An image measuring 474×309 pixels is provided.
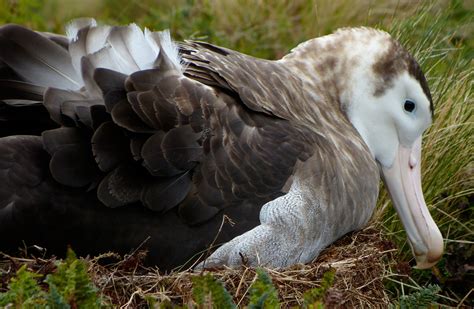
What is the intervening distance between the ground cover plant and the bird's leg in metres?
0.10

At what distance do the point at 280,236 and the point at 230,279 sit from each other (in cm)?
35

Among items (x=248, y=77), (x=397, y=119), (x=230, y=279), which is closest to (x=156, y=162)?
(x=230, y=279)

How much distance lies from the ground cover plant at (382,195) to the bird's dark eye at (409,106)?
45 centimetres

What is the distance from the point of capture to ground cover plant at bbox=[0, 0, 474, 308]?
16.4 ft

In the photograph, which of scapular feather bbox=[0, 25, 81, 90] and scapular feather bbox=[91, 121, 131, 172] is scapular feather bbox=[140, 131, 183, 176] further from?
scapular feather bbox=[0, 25, 81, 90]

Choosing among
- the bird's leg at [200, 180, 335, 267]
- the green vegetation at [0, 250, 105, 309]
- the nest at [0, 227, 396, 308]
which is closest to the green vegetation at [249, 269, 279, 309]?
the nest at [0, 227, 396, 308]

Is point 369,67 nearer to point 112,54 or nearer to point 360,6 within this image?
point 112,54

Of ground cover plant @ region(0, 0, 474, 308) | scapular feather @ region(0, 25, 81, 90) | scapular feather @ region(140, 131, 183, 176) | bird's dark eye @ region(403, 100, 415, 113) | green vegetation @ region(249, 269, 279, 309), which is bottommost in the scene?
ground cover plant @ region(0, 0, 474, 308)

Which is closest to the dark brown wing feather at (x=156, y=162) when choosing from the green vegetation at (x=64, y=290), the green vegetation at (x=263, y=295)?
the green vegetation at (x=64, y=290)

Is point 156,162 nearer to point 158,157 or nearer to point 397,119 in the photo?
point 158,157

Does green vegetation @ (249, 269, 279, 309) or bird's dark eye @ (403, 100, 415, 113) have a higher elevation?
green vegetation @ (249, 269, 279, 309)

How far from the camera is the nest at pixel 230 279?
493cm

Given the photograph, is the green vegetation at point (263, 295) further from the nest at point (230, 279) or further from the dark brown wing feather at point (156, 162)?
the dark brown wing feather at point (156, 162)

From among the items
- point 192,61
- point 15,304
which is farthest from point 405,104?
point 15,304
